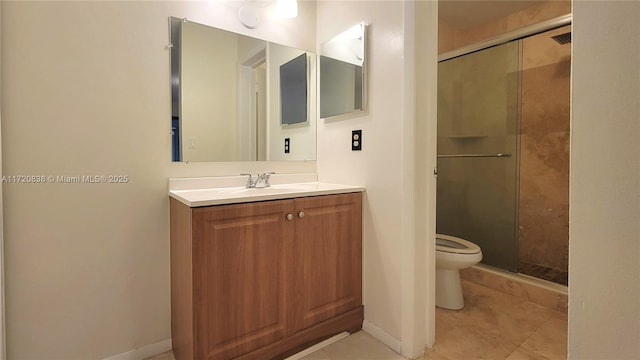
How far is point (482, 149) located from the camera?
106 inches

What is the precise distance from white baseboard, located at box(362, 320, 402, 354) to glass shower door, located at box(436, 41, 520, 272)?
1383 millimetres

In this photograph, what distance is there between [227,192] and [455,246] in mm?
1570

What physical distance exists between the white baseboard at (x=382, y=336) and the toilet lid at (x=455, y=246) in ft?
2.23

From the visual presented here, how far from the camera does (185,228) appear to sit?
1314 millimetres

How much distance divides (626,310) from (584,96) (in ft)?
1.18

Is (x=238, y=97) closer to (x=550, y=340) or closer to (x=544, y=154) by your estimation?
(x=550, y=340)

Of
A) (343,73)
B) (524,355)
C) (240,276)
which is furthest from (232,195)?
(524,355)

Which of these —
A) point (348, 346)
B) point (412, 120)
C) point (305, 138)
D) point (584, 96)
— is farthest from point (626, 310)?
point (305, 138)

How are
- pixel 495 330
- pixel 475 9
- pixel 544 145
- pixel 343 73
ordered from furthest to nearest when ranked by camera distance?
pixel 475 9 < pixel 544 145 < pixel 343 73 < pixel 495 330

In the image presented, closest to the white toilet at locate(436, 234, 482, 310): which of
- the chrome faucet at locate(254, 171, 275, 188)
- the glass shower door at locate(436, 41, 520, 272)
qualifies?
the glass shower door at locate(436, 41, 520, 272)

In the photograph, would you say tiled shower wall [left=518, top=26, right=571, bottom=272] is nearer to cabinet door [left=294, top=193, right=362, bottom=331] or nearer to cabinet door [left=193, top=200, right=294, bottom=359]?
cabinet door [left=294, top=193, right=362, bottom=331]

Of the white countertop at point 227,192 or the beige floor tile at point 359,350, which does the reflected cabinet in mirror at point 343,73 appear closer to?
the white countertop at point 227,192

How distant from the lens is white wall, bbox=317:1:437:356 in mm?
1530

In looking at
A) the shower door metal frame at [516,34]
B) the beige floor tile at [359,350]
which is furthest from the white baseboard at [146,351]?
the shower door metal frame at [516,34]
